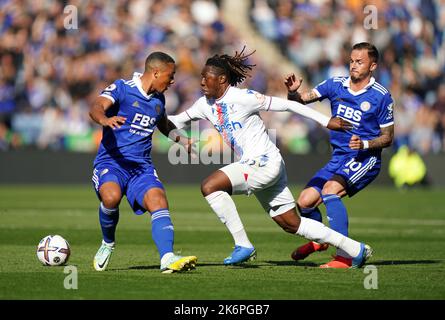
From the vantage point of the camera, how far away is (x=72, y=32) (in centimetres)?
2709

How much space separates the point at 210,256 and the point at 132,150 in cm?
236

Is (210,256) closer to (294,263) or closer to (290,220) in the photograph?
(294,263)

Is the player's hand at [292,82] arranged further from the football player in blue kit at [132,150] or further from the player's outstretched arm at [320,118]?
the football player in blue kit at [132,150]

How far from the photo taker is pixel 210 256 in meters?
12.1

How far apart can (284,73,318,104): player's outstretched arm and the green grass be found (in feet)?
6.34

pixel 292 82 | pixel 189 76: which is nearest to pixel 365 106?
pixel 292 82

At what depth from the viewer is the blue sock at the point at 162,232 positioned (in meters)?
9.66

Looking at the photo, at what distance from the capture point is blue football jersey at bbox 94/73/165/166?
1020 centimetres

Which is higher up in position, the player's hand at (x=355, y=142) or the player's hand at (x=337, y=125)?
the player's hand at (x=337, y=125)

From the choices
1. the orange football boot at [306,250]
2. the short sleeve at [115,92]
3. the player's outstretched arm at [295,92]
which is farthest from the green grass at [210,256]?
the player's outstretched arm at [295,92]

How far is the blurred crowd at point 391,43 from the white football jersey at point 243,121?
59.4 ft
